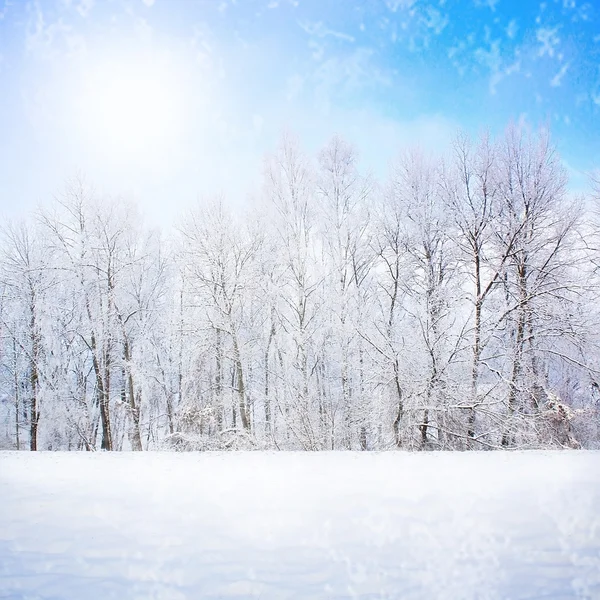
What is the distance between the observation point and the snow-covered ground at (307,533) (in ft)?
10.7

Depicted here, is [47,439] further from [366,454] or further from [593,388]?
[593,388]

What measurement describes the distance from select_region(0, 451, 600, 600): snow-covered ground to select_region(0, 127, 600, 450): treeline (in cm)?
516

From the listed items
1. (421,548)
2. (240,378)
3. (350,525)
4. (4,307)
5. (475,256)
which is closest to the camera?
(421,548)

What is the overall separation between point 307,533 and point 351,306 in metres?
9.82

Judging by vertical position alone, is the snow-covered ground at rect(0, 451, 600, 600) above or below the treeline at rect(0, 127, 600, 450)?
below

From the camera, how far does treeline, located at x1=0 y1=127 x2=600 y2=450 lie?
40.1 feet

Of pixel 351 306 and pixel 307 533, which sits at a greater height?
pixel 351 306

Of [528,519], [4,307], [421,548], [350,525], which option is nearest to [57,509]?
[350,525]

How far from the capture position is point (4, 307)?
18844mm

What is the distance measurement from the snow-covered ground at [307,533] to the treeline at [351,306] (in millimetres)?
5155

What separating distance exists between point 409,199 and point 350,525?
12.1 m

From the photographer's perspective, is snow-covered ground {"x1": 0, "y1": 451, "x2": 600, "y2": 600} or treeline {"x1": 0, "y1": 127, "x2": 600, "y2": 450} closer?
snow-covered ground {"x1": 0, "y1": 451, "x2": 600, "y2": 600}

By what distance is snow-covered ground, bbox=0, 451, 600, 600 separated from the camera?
3270 millimetres

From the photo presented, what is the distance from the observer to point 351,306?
44.5ft
